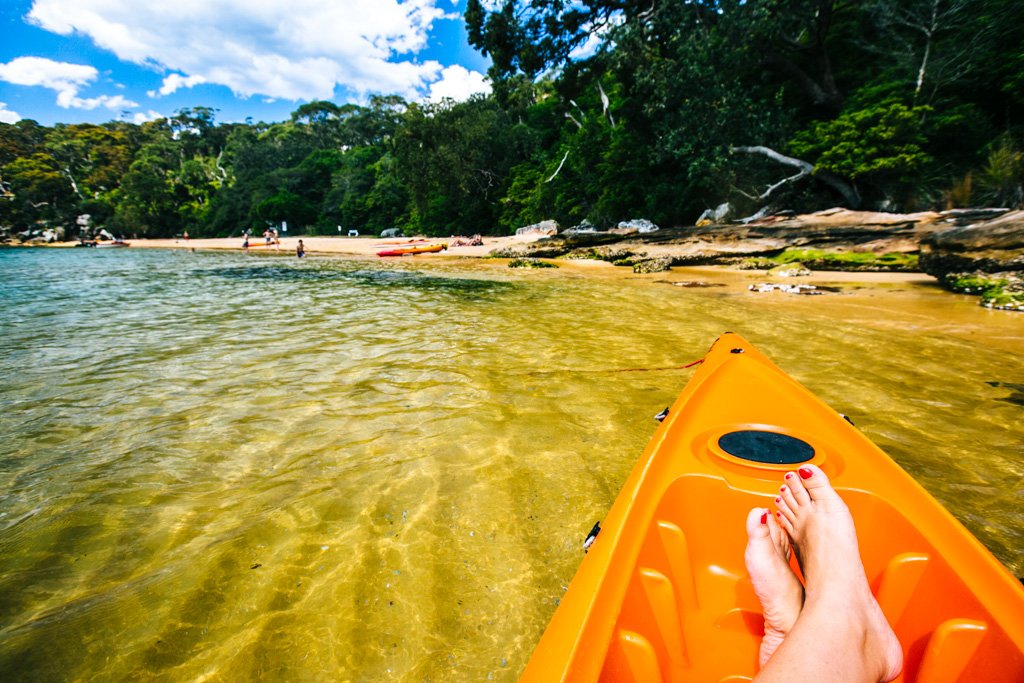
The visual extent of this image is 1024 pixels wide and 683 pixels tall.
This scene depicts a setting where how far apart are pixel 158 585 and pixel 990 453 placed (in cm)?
560

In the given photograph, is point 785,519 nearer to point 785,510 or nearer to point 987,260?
point 785,510

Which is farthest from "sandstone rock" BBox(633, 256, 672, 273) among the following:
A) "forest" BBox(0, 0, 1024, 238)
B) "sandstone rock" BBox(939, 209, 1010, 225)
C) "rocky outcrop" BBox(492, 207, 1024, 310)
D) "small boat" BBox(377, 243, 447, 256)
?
"small boat" BBox(377, 243, 447, 256)

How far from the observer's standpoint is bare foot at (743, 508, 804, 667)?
1.43 metres

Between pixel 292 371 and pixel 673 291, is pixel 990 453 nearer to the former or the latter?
pixel 292 371

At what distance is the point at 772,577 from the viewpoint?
1521 millimetres

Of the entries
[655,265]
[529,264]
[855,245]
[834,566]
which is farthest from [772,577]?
[529,264]

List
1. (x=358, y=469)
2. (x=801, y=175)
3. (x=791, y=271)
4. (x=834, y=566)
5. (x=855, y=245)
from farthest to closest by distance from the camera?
1. (x=801, y=175)
2. (x=855, y=245)
3. (x=791, y=271)
4. (x=358, y=469)
5. (x=834, y=566)

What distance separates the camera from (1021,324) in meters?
6.55

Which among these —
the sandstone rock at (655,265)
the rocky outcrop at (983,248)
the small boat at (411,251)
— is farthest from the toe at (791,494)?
the small boat at (411,251)

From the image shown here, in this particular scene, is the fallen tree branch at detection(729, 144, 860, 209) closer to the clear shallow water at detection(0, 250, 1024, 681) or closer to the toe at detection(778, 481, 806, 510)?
the clear shallow water at detection(0, 250, 1024, 681)

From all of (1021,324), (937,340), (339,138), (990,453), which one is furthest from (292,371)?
(339,138)

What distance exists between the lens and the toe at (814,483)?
5.53 ft

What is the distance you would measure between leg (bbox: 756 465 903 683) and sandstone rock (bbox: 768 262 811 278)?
13.2 meters

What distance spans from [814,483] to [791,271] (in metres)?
13.4
